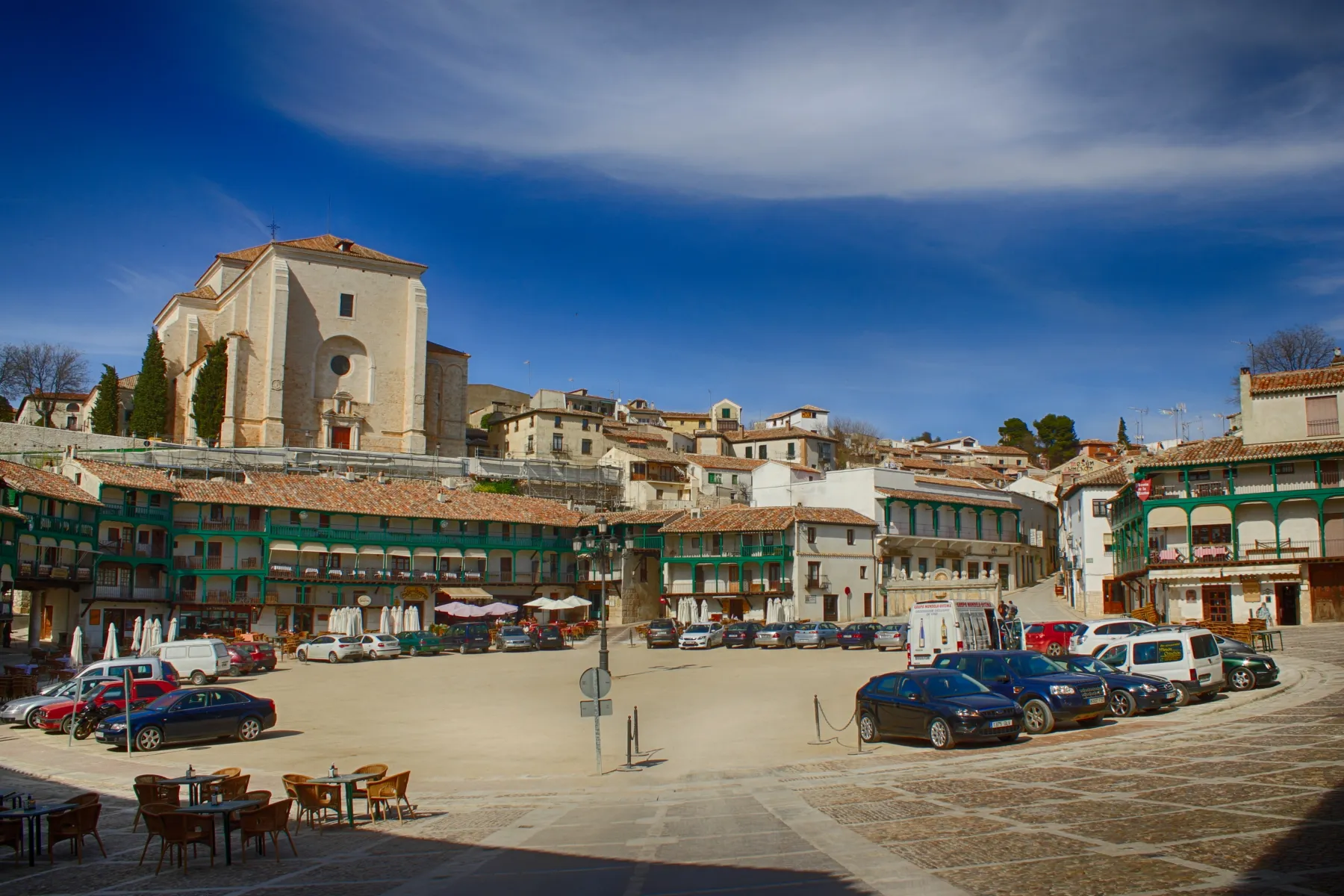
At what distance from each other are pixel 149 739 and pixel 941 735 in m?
16.4

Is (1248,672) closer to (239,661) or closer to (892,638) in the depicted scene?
(892,638)

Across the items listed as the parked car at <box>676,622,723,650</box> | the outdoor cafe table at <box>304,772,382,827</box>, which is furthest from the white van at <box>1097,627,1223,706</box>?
the parked car at <box>676,622,723,650</box>

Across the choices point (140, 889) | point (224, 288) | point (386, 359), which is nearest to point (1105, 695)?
point (140, 889)

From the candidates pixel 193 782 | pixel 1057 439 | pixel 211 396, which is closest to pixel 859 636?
pixel 193 782

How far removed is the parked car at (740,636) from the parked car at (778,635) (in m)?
0.90

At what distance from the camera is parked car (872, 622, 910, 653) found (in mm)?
41969

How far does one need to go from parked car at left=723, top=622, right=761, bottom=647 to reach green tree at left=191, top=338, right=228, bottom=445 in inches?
1860

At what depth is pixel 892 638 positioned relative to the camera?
139 feet

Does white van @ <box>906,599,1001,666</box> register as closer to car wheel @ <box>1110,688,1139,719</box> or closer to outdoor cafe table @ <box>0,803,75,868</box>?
car wheel @ <box>1110,688,1139,719</box>

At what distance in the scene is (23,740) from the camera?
24984 millimetres

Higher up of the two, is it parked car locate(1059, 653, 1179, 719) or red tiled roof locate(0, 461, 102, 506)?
Result: red tiled roof locate(0, 461, 102, 506)

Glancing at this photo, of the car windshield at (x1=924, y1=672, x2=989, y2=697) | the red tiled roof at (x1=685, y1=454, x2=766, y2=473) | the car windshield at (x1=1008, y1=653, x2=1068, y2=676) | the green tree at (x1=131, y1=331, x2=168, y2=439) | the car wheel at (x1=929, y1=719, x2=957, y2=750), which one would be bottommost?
the car wheel at (x1=929, y1=719, x2=957, y2=750)

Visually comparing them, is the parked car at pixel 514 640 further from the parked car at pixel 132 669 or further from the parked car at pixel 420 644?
the parked car at pixel 132 669

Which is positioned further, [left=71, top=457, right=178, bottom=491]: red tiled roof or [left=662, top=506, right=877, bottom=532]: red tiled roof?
[left=662, top=506, right=877, bottom=532]: red tiled roof
